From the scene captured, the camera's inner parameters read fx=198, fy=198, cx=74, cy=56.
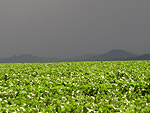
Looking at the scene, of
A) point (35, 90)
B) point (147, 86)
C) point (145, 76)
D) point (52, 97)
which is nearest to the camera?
point (52, 97)

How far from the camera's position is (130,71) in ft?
57.8

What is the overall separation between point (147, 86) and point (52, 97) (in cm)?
681

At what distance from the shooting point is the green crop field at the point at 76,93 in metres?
9.44

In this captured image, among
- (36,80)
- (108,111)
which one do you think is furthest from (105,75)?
(108,111)

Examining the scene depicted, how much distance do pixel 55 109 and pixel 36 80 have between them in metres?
5.75

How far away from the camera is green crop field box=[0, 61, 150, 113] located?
9438 millimetres

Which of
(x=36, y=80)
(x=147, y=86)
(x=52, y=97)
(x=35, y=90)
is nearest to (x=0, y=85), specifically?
(x=36, y=80)

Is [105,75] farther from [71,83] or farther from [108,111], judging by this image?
[108,111]

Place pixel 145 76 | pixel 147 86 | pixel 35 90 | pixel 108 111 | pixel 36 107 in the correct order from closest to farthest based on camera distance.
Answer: pixel 108 111
pixel 36 107
pixel 35 90
pixel 147 86
pixel 145 76

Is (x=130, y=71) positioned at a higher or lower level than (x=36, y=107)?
higher

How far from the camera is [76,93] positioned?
39.6ft

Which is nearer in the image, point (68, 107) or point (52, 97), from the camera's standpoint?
point (68, 107)

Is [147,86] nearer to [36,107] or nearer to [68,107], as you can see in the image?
[68,107]

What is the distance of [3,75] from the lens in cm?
1667
